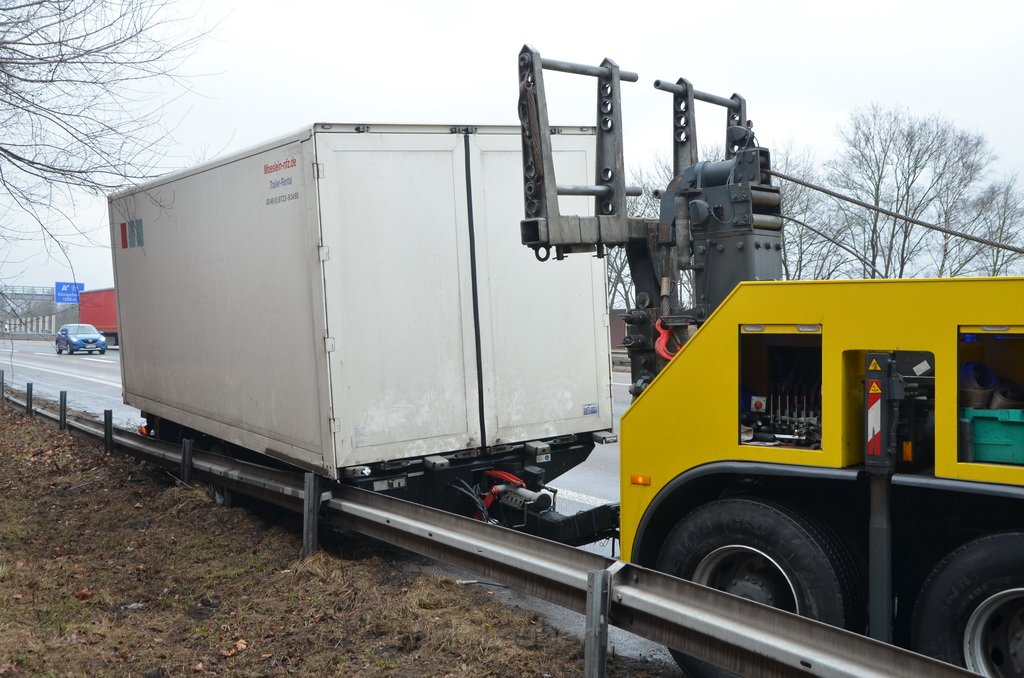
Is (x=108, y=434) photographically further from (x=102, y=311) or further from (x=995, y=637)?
(x=102, y=311)

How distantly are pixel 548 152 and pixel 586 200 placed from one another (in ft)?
7.63

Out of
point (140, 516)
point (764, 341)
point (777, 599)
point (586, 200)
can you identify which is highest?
point (586, 200)

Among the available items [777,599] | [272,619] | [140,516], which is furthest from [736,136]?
[140,516]

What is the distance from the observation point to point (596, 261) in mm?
7859

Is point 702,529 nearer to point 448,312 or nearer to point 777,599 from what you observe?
point 777,599

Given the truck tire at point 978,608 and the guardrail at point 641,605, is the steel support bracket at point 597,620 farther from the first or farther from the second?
the truck tire at point 978,608

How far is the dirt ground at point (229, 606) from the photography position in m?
5.27

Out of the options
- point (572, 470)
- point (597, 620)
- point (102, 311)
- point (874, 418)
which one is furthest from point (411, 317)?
point (102, 311)

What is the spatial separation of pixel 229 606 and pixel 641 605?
10.6 ft

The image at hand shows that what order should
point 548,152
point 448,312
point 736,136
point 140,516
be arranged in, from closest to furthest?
point 548,152
point 736,136
point 448,312
point 140,516

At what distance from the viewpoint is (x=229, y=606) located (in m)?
6.42

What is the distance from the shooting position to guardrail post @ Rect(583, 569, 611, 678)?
4.43 meters

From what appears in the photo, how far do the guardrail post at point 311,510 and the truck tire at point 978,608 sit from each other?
4.41 metres

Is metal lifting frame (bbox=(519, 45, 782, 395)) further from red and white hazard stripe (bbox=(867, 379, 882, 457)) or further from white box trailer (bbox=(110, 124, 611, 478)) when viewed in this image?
white box trailer (bbox=(110, 124, 611, 478))
